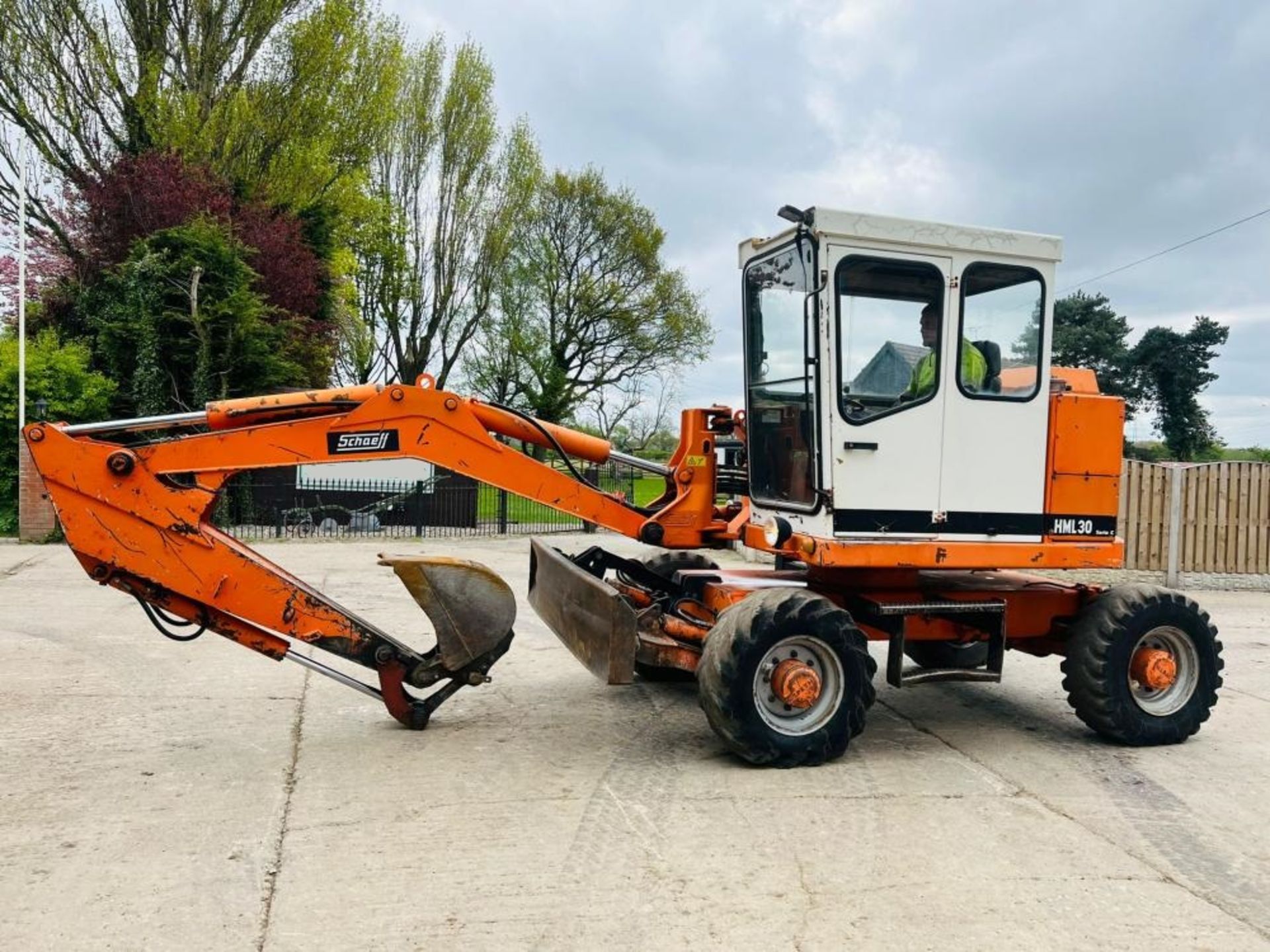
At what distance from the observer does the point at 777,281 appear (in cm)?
596

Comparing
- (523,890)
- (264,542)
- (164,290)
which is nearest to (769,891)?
(523,890)

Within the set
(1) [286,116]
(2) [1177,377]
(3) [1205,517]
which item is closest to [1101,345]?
(2) [1177,377]

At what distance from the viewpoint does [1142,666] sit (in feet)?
19.9

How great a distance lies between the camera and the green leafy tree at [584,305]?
3600cm

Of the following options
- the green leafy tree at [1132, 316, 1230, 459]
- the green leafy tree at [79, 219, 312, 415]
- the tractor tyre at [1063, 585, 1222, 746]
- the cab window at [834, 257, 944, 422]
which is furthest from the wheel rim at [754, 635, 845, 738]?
the green leafy tree at [1132, 316, 1230, 459]

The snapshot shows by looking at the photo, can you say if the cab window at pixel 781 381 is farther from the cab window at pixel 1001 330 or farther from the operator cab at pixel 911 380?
the cab window at pixel 1001 330

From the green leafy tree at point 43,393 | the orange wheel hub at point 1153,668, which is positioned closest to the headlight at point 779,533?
the orange wheel hub at point 1153,668

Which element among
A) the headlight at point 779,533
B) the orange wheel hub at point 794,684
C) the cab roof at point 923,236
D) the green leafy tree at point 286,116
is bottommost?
the orange wheel hub at point 794,684

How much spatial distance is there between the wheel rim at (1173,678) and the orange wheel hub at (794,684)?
2.16m

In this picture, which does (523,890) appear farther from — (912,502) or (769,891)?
(912,502)

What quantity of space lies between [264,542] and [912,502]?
13915mm

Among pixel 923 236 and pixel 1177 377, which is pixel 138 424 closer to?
pixel 923 236

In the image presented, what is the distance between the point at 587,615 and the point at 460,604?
0.73 meters

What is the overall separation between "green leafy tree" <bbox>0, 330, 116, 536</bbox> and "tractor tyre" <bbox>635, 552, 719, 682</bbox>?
1418 cm
